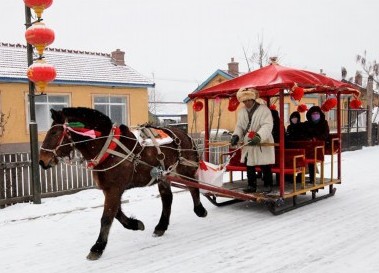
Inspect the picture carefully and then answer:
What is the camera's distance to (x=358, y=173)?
1127 centimetres

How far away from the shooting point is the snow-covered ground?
446cm

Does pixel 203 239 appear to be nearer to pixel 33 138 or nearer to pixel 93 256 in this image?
pixel 93 256

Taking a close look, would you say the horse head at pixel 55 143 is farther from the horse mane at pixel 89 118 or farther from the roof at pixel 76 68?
the roof at pixel 76 68

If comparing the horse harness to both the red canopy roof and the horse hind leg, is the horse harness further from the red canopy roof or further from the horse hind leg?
the red canopy roof

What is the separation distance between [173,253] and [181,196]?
3.71 metres

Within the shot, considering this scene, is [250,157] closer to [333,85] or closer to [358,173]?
[333,85]

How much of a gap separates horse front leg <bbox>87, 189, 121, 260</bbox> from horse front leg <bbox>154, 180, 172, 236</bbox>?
949 mm

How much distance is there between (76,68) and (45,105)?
249 centimetres

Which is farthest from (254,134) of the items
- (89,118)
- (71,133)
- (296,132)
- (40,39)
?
(40,39)

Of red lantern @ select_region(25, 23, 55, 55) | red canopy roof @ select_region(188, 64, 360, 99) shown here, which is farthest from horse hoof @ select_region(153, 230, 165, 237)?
red lantern @ select_region(25, 23, 55, 55)

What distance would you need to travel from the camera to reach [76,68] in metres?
18.5

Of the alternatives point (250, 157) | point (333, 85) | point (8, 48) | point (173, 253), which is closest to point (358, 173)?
point (333, 85)

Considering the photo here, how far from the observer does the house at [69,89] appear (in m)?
16.0

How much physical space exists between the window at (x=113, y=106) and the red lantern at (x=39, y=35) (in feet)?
36.7
